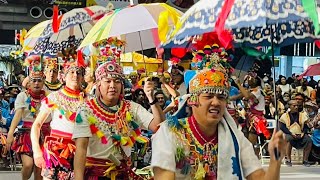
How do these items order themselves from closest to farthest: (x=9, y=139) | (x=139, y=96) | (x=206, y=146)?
(x=206, y=146) < (x=9, y=139) < (x=139, y=96)

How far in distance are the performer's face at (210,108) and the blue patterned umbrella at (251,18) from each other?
161 cm

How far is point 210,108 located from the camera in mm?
4348

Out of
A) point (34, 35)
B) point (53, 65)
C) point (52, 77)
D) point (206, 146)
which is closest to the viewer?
point (206, 146)

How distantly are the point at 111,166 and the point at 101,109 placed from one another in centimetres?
47

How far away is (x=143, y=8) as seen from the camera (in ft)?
31.7

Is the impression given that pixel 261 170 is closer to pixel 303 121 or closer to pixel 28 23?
pixel 303 121

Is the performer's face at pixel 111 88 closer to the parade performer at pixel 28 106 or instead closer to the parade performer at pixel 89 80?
the parade performer at pixel 89 80

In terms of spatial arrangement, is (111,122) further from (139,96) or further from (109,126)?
(139,96)

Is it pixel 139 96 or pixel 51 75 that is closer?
pixel 51 75

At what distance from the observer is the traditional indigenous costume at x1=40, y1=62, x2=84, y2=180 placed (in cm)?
675

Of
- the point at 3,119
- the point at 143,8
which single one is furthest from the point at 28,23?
the point at 143,8

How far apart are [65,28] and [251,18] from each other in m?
5.98

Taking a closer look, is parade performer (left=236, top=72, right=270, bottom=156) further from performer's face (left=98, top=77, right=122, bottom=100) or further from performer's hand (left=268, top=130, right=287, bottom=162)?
performer's hand (left=268, top=130, right=287, bottom=162)

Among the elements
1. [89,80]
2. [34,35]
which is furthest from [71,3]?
[89,80]
